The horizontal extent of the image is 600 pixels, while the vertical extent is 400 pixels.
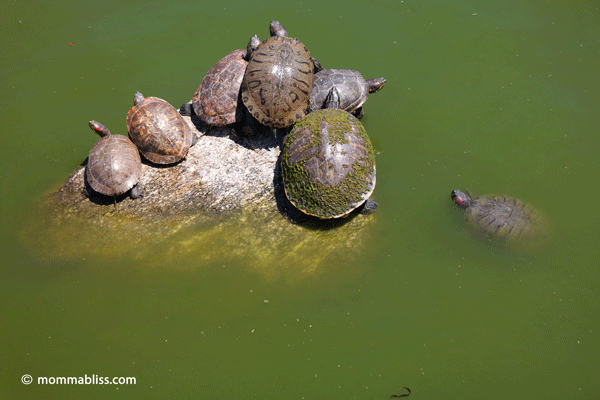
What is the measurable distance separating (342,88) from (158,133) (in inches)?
105

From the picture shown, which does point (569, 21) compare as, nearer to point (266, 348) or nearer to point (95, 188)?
point (266, 348)

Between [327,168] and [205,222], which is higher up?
[327,168]

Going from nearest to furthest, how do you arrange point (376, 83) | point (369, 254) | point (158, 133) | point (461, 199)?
1. point (369, 254)
2. point (461, 199)
3. point (158, 133)
4. point (376, 83)

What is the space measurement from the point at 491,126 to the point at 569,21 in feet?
10.0

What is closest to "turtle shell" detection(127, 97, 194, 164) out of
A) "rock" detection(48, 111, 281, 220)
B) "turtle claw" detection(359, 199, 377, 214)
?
"rock" detection(48, 111, 281, 220)

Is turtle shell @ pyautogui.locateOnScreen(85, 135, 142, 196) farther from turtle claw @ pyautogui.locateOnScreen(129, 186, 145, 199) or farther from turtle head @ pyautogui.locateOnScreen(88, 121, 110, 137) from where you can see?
turtle head @ pyautogui.locateOnScreen(88, 121, 110, 137)

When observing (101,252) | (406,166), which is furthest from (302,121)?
(101,252)

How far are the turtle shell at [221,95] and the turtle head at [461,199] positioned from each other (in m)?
3.19

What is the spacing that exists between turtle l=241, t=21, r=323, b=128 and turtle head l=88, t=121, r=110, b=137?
2146 millimetres

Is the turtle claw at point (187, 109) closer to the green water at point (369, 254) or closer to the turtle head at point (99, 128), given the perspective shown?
the green water at point (369, 254)

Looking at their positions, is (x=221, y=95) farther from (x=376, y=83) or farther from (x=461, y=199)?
(x=461, y=199)

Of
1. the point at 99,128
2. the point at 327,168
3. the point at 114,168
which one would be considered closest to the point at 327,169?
the point at 327,168

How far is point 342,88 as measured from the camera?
508cm

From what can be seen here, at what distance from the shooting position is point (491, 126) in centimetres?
546
